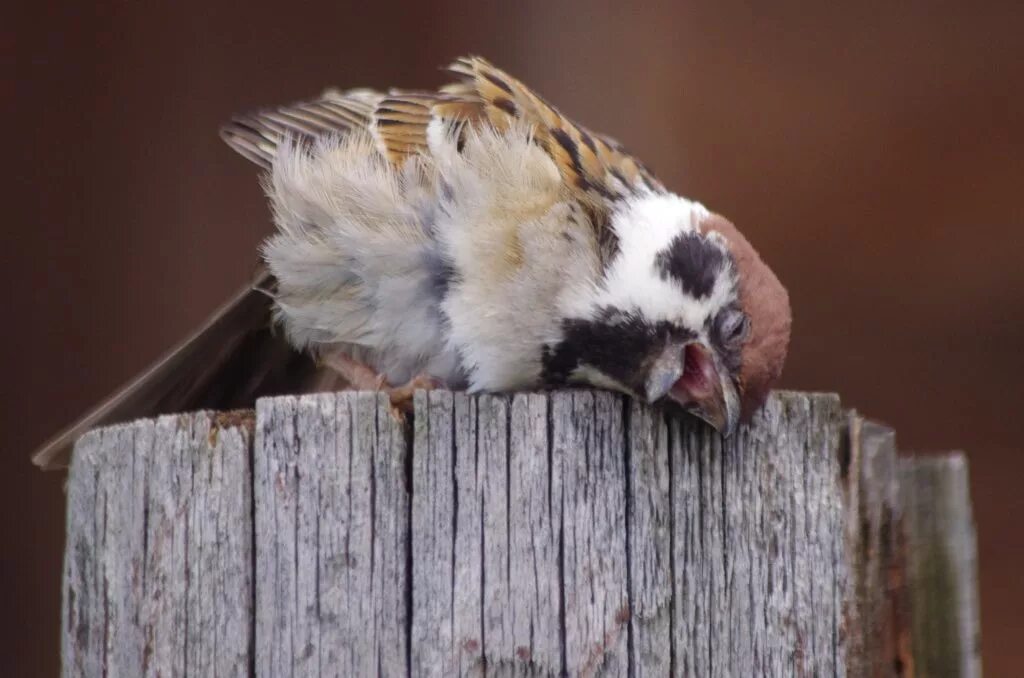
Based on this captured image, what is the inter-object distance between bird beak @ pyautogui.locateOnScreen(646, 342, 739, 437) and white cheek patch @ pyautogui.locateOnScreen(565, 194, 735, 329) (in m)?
0.08

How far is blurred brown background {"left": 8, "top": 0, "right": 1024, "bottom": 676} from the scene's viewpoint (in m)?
3.99

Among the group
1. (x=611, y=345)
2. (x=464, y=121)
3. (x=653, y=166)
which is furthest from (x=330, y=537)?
(x=653, y=166)

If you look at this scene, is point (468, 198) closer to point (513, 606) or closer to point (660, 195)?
point (660, 195)

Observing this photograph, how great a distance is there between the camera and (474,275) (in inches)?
98.4

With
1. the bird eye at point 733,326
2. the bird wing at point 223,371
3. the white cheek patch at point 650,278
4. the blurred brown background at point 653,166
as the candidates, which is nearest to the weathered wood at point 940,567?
the bird eye at point 733,326

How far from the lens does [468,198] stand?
8.49ft

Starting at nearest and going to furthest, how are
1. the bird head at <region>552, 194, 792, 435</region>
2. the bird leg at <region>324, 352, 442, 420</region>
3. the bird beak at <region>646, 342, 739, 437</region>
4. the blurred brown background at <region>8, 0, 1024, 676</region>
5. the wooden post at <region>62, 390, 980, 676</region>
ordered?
1. the wooden post at <region>62, 390, 980, 676</region>
2. the bird beak at <region>646, 342, 739, 437</region>
3. the bird head at <region>552, 194, 792, 435</region>
4. the bird leg at <region>324, 352, 442, 420</region>
5. the blurred brown background at <region>8, 0, 1024, 676</region>

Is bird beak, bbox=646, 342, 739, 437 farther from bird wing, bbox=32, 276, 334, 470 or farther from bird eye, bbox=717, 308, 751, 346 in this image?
bird wing, bbox=32, 276, 334, 470

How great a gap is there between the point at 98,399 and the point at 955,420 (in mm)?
2710

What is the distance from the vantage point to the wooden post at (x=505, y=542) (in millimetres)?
1697

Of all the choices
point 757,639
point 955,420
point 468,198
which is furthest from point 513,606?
point 955,420

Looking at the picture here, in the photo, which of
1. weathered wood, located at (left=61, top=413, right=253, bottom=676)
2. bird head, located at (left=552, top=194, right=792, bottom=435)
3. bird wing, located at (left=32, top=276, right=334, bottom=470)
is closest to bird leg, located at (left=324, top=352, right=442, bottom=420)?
bird wing, located at (left=32, top=276, right=334, bottom=470)

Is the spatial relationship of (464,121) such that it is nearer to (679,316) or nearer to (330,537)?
(679,316)

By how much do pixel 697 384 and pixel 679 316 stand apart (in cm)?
26
